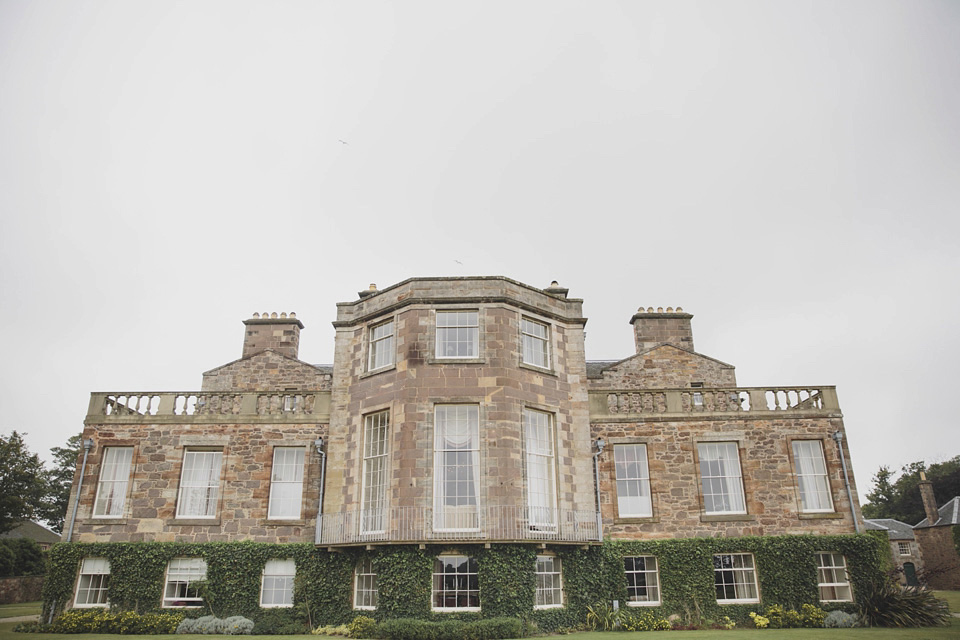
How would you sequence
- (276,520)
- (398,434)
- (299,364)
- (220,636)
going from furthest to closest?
(299,364) → (276,520) → (398,434) → (220,636)

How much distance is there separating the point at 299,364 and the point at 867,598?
20.6 meters

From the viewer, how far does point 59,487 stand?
51.1 meters

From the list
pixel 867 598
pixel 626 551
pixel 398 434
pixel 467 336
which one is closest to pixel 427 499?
pixel 398 434

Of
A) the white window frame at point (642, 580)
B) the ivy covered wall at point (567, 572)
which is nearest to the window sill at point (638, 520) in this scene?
the ivy covered wall at point (567, 572)

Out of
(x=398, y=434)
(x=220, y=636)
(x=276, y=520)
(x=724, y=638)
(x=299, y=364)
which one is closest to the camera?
(x=724, y=638)

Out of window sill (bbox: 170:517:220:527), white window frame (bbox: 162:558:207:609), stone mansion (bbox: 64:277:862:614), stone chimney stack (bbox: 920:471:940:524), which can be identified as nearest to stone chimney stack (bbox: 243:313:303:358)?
stone mansion (bbox: 64:277:862:614)

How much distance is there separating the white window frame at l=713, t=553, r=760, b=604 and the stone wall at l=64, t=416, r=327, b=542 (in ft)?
39.9

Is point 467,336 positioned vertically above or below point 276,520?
above

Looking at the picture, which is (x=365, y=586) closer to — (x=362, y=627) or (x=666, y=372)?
(x=362, y=627)

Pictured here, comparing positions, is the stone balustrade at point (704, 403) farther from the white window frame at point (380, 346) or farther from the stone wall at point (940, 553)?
the stone wall at point (940, 553)

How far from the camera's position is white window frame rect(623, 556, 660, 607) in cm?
1811

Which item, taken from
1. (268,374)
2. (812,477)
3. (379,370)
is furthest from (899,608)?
(268,374)

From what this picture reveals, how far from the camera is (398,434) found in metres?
17.6

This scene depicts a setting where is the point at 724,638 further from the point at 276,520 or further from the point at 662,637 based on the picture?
the point at 276,520
